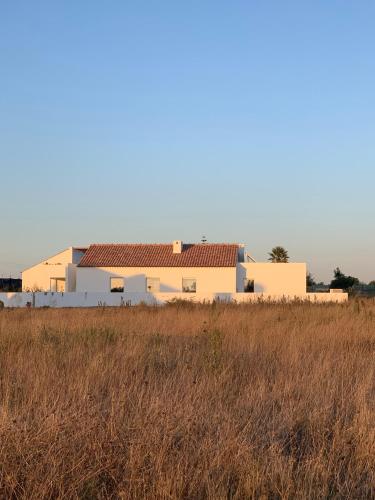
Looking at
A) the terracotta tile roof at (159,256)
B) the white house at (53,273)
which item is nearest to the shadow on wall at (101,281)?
the terracotta tile roof at (159,256)

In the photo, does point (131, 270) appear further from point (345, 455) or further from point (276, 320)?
point (345, 455)

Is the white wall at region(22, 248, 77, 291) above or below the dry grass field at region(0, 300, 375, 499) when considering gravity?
above

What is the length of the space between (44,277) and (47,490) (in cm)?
4882

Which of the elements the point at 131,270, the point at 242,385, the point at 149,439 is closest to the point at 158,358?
the point at 242,385

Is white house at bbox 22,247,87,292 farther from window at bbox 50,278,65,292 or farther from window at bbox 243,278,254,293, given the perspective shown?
window at bbox 243,278,254,293

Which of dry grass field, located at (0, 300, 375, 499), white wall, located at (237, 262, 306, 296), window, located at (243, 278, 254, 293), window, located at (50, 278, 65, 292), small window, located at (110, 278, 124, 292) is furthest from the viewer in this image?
window, located at (50, 278, 65, 292)

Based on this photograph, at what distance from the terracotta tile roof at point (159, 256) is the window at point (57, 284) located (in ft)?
15.5

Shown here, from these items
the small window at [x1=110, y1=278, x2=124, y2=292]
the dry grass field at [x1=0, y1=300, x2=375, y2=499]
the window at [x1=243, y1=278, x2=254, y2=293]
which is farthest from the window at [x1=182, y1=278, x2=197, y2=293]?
the dry grass field at [x1=0, y1=300, x2=375, y2=499]

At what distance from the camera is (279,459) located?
402 cm

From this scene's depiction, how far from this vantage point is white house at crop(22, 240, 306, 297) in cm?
4678

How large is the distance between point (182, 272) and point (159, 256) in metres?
2.53

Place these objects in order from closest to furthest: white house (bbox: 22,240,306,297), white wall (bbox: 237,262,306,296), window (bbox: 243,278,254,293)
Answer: white house (bbox: 22,240,306,297) → white wall (bbox: 237,262,306,296) → window (bbox: 243,278,254,293)

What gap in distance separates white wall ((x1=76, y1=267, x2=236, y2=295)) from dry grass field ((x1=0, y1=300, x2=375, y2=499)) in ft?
121

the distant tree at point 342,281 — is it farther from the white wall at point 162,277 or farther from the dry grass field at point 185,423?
the dry grass field at point 185,423
